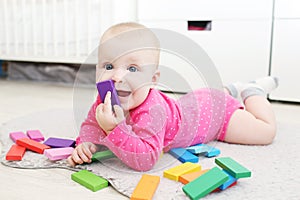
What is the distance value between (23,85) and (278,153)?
134 cm

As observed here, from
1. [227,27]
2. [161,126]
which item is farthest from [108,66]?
[227,27]

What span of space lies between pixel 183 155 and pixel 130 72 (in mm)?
221

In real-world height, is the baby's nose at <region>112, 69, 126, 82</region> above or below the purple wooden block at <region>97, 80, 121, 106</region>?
above

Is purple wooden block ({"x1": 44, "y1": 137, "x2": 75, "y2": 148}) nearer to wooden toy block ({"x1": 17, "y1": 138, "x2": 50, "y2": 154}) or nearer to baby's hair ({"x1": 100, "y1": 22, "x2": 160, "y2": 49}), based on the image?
wooden toy block ({"x1": 17, "y1": 138, "x2": 50, "y2": 154})

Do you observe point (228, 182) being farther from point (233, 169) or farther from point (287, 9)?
point (287, 9)

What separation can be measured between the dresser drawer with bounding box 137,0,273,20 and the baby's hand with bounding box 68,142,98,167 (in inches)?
35.4

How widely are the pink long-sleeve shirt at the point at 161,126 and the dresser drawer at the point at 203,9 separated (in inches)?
23.3

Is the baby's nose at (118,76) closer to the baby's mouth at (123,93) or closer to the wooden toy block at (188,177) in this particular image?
the baby's mouth at (123,93)

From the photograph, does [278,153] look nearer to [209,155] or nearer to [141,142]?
[209,155]

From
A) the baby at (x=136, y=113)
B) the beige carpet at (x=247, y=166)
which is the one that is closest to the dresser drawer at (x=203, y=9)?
the beige carpet at (x=247, y=166)

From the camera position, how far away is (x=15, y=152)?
751 mm

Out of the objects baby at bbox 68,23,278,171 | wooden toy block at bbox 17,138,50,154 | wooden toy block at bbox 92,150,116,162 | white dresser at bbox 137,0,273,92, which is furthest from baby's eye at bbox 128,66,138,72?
white dresser at bbox 137,0,273,92

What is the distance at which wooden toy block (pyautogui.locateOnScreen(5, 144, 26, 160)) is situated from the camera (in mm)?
731

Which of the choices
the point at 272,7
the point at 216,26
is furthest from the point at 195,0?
the point at 272,7
